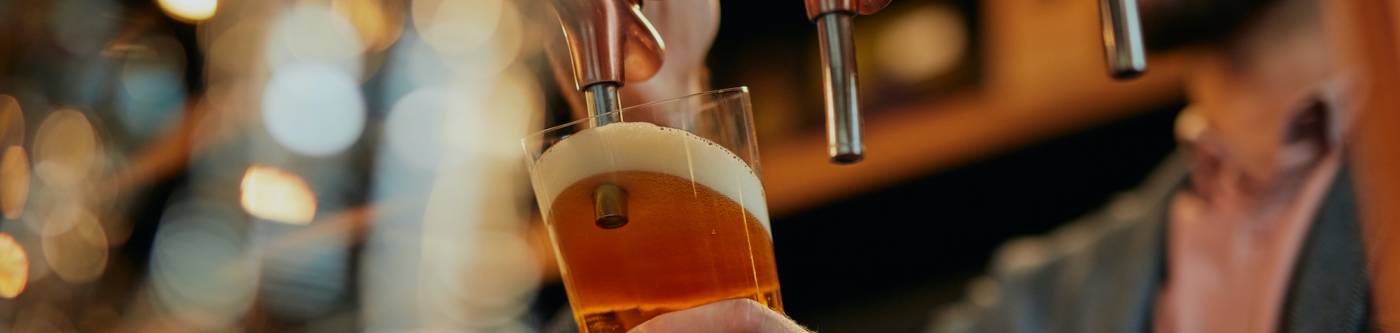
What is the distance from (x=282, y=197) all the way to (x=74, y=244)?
0.52 metres

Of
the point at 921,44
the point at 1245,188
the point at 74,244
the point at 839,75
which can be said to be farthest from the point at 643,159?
the point at 74,244

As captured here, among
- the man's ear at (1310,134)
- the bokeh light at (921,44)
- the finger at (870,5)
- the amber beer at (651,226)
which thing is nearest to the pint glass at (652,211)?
the amber beer at (651,226)

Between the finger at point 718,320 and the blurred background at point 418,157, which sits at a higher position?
the finger at point 718,320

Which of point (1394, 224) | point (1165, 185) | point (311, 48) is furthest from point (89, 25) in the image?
point (1394, 224)

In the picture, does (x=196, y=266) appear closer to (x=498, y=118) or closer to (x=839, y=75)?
(x=498, y=118)

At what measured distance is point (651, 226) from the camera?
65cm

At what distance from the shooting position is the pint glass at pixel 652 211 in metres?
0.66

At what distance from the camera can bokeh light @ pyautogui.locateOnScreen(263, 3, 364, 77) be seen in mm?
3125

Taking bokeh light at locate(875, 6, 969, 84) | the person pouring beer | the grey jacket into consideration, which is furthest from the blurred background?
the person pouring beer

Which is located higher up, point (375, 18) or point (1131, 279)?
point (375, 18)

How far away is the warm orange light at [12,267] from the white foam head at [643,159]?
2666 millimetres

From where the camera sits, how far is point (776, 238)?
116 inches

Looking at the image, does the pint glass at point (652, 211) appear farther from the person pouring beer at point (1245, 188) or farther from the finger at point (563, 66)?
the person pouring beer at point (1245, 188)

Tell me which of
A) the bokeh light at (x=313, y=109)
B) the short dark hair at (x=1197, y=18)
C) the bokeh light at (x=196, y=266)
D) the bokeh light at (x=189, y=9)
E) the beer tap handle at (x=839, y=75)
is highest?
the beer tap handle at (x=839, y=75)
